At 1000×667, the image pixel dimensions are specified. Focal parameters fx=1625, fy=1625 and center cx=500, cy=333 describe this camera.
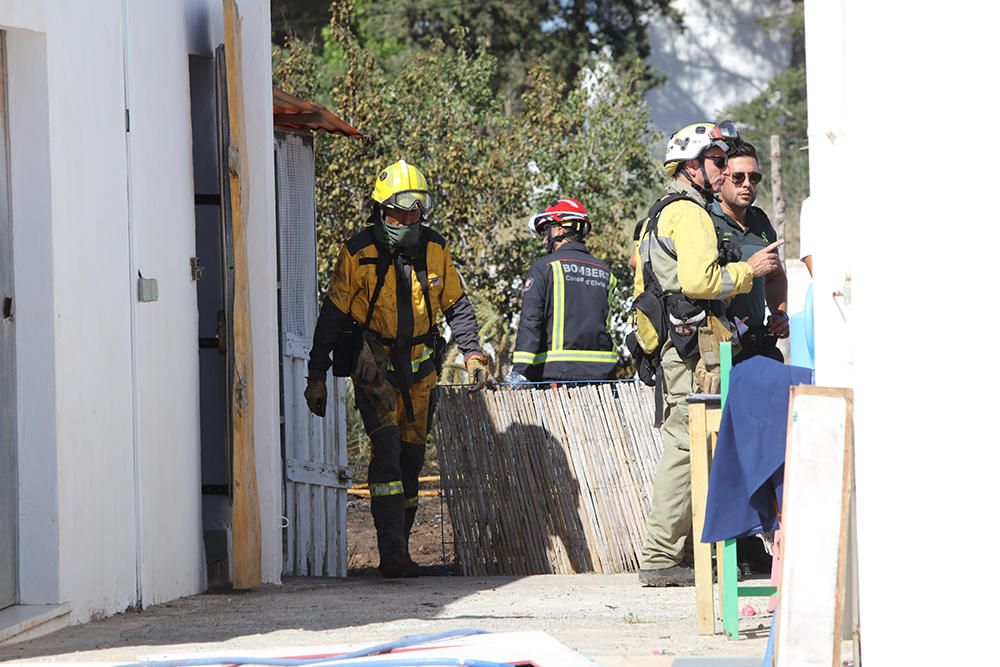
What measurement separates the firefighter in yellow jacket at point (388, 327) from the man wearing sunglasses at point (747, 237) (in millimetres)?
1611

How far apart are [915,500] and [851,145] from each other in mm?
943

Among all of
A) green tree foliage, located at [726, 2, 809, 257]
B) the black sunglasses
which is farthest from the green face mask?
green tree foliage, located at [726, 2, 809, 257]

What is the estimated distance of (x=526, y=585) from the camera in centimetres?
802

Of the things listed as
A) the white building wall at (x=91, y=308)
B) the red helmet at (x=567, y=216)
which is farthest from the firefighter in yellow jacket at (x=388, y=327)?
the white building wall at (x=91, y=308)

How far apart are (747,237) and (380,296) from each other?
1945 mm

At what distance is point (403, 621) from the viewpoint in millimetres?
6246

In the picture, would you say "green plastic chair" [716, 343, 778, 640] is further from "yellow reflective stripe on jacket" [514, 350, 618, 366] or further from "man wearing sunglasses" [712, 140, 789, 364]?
"yellow reflective stripe on jacket" [514, 350, 618, 366]

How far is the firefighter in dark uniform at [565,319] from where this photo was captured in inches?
380

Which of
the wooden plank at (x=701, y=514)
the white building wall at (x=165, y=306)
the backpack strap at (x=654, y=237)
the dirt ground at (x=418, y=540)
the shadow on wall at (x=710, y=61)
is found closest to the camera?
the wooden plank at (x=701, y=514)

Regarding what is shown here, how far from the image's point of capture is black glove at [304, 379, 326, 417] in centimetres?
851

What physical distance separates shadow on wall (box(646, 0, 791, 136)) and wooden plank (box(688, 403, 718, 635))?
85.2ft

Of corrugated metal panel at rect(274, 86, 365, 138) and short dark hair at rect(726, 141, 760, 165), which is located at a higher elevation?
corrugated metal panel at rect(274, 86, 365, 138)

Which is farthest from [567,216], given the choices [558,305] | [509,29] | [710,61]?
[710,61]

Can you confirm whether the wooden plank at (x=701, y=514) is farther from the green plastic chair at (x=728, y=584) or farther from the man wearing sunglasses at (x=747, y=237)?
the man wearing sunglasses at (x=747, y=237)
